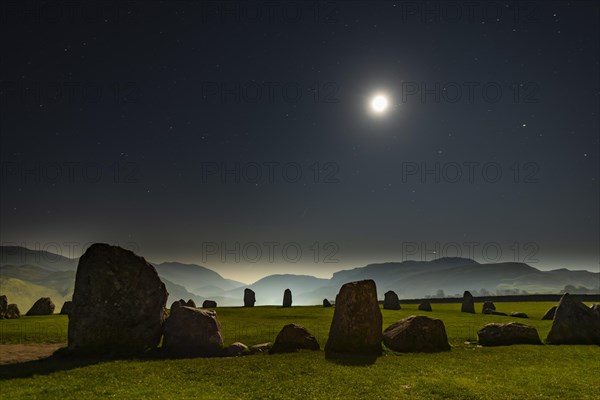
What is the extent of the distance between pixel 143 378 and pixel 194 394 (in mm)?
3387

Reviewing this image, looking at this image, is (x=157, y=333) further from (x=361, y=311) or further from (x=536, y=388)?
(x=536, y=388)

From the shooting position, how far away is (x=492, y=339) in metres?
25.5

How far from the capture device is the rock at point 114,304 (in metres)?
21.2

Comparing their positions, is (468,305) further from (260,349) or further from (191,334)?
(191,334)

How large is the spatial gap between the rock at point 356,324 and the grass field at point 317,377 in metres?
1.13

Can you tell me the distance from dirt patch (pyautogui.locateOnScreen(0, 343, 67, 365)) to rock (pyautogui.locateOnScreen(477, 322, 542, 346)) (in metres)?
26.3

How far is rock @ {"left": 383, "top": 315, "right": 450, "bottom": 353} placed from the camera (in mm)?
22938

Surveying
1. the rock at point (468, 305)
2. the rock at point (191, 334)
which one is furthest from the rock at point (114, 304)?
the rock at point (468, 305)

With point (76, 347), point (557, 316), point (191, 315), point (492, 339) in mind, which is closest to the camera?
point (76, 347)

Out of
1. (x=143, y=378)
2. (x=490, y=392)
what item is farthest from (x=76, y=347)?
(x=490, y=392)

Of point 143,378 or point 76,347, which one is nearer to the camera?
point 143,378

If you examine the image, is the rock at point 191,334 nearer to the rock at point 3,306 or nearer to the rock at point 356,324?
the rock at point 356,324

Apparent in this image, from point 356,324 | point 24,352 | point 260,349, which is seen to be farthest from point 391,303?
point 24,352

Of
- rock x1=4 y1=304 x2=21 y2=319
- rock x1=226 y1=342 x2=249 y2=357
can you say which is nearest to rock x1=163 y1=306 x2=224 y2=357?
rock x1=226 y1=342 x2=249 y2=357
